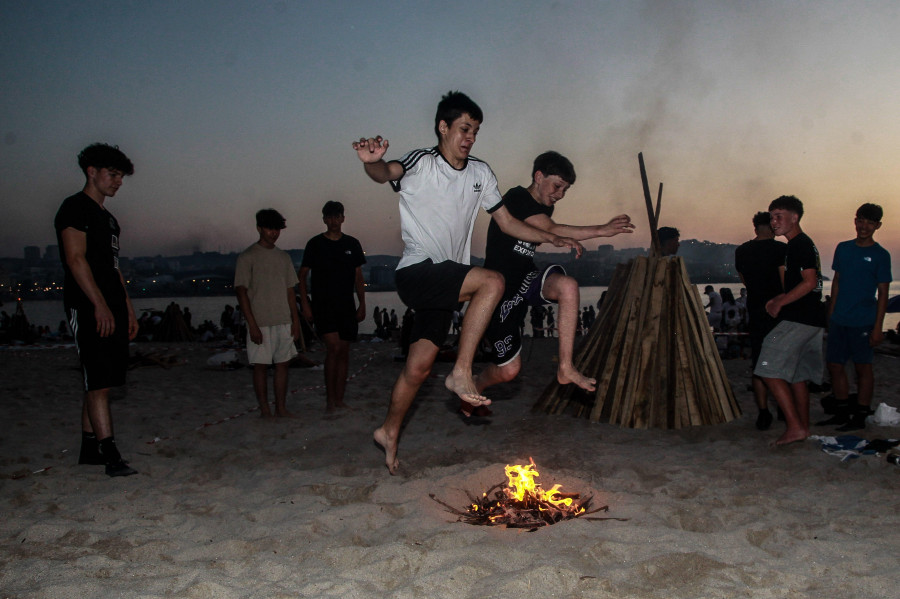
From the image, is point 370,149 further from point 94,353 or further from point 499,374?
point 94,353

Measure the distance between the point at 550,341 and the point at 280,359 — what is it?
10553 millimetres

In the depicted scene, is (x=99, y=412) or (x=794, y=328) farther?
(x=794, y=328)

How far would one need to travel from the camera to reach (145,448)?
195 inches

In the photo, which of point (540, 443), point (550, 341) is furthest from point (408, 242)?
point (550, 341)

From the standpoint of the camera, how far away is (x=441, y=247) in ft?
11.8

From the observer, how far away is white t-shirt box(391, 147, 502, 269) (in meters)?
3.55

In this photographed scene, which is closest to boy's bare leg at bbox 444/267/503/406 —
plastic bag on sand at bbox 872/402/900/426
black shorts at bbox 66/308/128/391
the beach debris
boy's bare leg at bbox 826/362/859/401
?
black shorts at bbox 66/308/128/391

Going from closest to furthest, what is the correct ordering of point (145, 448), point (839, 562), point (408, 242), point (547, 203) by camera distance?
point (839, 562)
point (408, 242)
point (547, 203)
point (145, 448)

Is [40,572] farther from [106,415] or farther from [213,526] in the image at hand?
[106,415]

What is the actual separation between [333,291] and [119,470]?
8.45ft

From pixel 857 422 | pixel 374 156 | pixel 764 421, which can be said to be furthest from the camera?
pixel 764 421

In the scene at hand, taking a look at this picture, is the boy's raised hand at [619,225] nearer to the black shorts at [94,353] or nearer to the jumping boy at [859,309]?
the jumping boy at [859,309]

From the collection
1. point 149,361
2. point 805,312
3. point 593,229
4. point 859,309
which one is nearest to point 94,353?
Answer: point 593,229

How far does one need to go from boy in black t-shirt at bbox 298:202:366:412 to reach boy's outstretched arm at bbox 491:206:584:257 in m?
2.31
